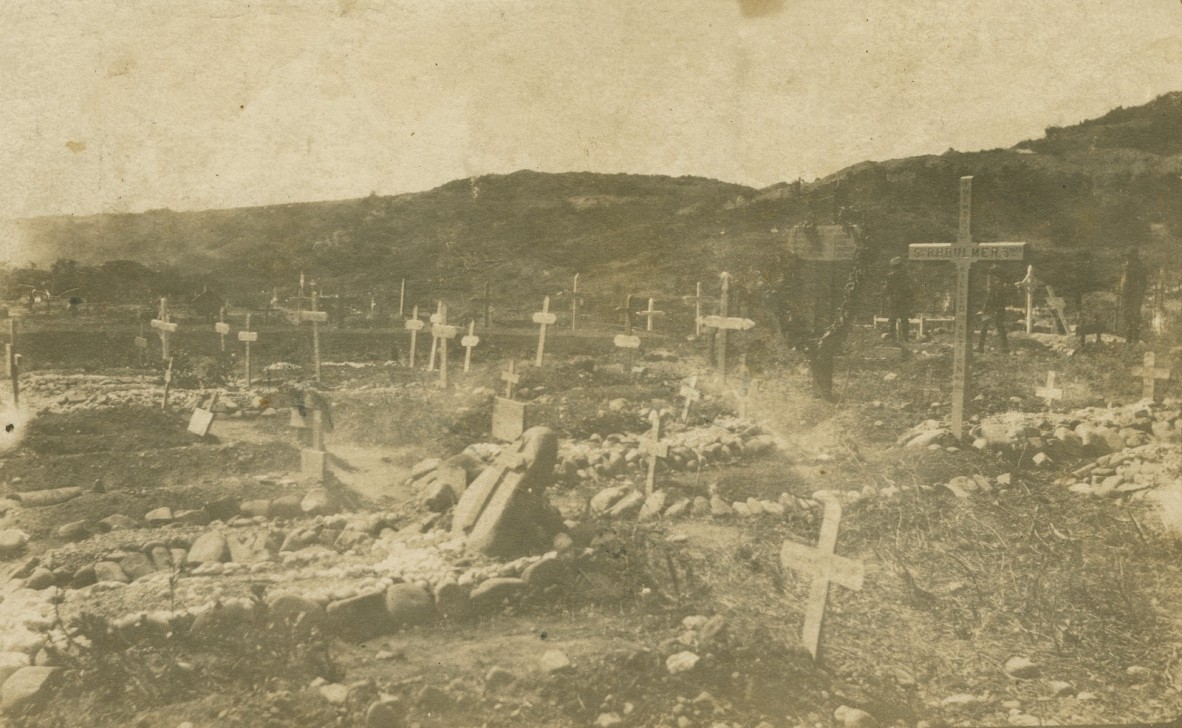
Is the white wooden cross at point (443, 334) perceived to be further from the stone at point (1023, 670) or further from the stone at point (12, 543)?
the stone at point (1023, 670)

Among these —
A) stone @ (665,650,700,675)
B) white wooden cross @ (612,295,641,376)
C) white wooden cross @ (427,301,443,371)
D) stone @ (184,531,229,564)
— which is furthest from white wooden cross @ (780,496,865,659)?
stone @ (184,531,229,564)

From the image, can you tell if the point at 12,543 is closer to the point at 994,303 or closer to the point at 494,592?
the point at 494,592

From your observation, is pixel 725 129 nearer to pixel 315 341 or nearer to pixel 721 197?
pixel 721 197

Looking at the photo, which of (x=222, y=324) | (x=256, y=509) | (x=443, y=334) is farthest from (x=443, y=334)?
(x=256, y=509)

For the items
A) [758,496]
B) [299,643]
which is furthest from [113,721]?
[758,496]

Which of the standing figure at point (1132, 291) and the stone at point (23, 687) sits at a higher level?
the standing figure at point (1132, 291)

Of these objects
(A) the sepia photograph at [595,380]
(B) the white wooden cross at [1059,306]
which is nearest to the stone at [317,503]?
(A) the sepia photograph at [595,380]

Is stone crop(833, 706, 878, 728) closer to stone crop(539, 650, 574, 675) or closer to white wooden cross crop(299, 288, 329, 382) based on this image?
stone crop(539, 650, 574, 675)
